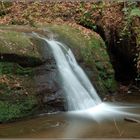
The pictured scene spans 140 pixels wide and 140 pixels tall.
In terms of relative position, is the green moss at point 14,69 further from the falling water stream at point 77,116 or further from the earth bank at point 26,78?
the falling water stream at point 77,116

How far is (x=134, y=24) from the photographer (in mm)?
11930

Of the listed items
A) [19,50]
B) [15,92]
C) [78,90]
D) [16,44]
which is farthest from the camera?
[78,90]

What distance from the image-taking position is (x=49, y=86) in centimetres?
904

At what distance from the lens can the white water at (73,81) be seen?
30.9 feet

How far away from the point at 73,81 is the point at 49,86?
0.93 metres

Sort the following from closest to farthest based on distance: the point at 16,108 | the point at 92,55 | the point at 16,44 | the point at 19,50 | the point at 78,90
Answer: the point at 16,108 → the point at 19,50 → the point at 16,44 → the point at 78,90 → the point at 92,55

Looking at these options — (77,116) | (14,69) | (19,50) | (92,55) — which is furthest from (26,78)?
(92,55)

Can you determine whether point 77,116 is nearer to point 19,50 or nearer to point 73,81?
point 73,81

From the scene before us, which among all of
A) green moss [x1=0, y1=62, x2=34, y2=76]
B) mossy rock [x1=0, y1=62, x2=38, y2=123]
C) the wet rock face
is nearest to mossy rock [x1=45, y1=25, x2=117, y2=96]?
the wet rock face

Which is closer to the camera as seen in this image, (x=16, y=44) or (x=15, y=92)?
(x=15, y=92)

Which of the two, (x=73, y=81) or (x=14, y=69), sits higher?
(x=14, y=69)

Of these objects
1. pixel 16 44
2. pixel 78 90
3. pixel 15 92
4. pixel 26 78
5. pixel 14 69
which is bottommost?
pixel 78 90

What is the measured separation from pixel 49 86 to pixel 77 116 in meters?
0.98

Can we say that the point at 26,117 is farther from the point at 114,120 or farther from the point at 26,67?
the point at 114,120
